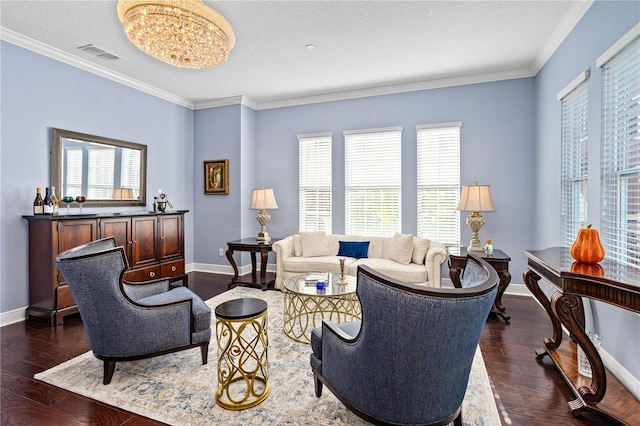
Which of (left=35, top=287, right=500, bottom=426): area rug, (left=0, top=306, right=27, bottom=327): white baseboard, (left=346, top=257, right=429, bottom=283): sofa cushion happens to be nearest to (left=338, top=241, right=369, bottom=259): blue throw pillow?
(left=346, top=257, right=429, bottom=283): sofa cushion

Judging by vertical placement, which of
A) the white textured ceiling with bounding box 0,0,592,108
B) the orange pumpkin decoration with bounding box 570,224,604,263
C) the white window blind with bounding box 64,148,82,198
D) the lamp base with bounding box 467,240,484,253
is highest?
the white textured ceiling with bounding box 0,0,592,108

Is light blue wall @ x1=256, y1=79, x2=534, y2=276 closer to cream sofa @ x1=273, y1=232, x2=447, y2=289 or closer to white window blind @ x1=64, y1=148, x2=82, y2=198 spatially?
cream sofa @ x1=273, y1=232, x2=447, y2=289

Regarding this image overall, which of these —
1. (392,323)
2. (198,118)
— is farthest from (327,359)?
(198,118)

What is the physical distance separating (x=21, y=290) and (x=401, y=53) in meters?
5.04

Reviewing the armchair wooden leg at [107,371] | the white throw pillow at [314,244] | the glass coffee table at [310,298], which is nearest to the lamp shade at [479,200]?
the glass coffee table at [310,298]

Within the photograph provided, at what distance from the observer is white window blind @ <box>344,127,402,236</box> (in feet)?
16.7

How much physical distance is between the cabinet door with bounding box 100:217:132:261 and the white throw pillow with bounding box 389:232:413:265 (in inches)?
136

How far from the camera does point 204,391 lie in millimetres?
2219

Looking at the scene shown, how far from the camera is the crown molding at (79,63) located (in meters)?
3.45

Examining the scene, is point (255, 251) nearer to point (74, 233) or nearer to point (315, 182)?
point (315, 182)

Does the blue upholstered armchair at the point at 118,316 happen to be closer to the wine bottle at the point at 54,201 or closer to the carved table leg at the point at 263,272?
the wine bottle at the point at 54,201

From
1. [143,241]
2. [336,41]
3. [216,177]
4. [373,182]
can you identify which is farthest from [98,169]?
[373,182]

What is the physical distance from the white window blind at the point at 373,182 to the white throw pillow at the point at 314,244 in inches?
25.6

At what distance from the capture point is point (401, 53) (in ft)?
12.9
